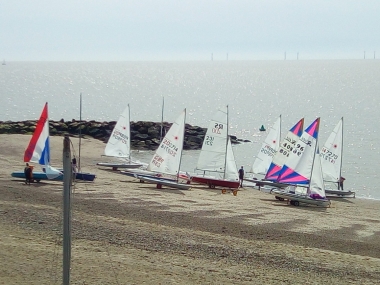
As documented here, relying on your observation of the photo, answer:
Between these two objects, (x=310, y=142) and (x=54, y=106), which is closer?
(x=310, y=142)

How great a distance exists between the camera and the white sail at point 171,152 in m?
30.2

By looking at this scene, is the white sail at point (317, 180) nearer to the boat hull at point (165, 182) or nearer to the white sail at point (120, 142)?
the boat hull at point (165, 182)

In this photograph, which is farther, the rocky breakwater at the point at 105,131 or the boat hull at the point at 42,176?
the rocky breakwater at the point at 105,131

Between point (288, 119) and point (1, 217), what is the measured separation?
271 feet

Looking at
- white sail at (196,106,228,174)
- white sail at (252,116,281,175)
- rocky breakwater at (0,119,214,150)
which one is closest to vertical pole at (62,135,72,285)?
white sail at (196,106,228,174)

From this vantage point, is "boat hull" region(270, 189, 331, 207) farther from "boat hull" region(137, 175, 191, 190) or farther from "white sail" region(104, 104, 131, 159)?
"white sail" region(104, 104, 131, 159)

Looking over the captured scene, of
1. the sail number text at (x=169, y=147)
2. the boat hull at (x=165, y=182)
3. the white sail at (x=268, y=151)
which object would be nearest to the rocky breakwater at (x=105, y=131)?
the white sail at (x=268, y=151)

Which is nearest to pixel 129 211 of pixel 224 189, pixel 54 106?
pixel 224 189

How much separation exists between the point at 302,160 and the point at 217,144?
5039mm

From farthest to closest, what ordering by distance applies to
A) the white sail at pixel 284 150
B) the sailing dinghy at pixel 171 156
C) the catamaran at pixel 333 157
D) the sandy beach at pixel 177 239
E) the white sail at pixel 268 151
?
the white sail at pixel 268 151 → the catamaran at pixel 333 157 → the white sail at pixel 284 150 → the sailing dinghy at pixel 171 156 → the sandy beach at pixel 177 239

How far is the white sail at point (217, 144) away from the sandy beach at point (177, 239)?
5.25 meters

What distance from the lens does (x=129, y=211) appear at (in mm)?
21047

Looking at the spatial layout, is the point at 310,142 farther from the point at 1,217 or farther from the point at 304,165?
the point at 1,217

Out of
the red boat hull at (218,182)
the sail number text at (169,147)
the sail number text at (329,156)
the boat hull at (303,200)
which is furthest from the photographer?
the sail number text at (329,156)
